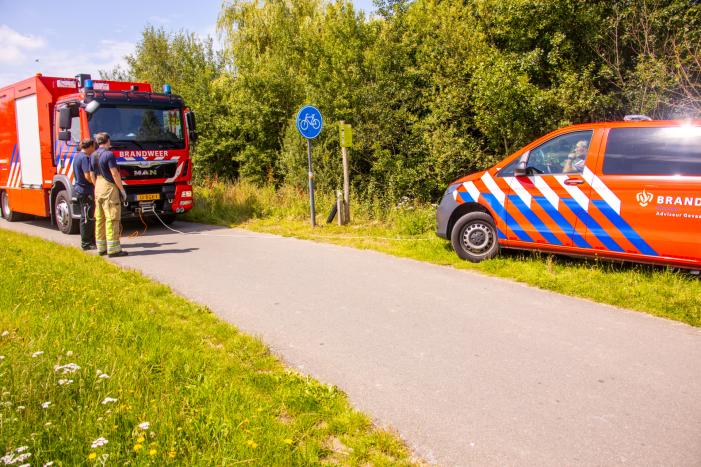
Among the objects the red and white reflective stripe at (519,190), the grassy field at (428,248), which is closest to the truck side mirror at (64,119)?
the grassy field at (428,248)

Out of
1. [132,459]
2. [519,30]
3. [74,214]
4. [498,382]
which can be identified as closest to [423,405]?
[498,382]

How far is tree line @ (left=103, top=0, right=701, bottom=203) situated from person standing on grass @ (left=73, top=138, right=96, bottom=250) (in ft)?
20.5

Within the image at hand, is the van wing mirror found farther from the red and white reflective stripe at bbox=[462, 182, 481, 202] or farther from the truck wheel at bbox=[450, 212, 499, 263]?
the truck wheel at bbox=[450, 212, 499, 263]

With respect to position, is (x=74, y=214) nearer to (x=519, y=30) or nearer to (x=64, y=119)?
(x=64, y=119)

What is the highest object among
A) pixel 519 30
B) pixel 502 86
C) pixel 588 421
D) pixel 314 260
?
pixel 519 30

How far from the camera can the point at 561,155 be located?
23.0ft

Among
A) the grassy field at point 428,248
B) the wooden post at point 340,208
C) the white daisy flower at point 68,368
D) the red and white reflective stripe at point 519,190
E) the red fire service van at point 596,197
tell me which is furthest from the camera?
→ the wooden post at point 340,208

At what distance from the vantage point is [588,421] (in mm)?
3385

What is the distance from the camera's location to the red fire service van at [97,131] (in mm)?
10602

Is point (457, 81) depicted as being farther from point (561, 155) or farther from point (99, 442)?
point (99, 442)

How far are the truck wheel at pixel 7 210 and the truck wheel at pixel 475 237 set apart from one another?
41.4 ft

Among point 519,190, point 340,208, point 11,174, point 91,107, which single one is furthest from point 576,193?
point 11,174

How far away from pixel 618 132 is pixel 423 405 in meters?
4.73

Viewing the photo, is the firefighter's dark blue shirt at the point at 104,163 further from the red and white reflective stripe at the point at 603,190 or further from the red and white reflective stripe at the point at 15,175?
the red and white reflective stripe at the point at 603,190
